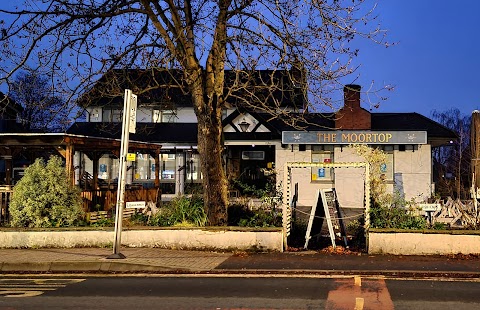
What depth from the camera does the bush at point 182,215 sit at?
13828 millimetres

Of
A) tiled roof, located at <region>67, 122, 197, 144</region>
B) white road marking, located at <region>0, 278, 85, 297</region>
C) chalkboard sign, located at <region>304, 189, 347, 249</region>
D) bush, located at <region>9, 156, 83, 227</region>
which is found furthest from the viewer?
tiled roof, located at <region>67, 122, 197, 144</region>

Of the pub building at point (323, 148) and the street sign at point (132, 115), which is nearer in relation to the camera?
the street sign at point (132, 115)

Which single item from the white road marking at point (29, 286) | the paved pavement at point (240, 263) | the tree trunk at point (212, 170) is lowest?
the white road marking at point (29, 286)

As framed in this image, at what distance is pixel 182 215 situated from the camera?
46.0 ft

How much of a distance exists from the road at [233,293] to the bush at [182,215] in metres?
3.68

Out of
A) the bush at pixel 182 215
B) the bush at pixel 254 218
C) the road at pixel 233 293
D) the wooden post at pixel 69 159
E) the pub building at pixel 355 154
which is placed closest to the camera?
the road at pixel 233 293

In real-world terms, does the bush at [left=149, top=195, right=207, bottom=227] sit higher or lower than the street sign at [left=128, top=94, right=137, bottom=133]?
lower

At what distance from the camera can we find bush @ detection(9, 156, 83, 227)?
1407 centimetres

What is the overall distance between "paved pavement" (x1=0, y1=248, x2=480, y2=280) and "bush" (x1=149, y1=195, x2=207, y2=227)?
4.47 feet

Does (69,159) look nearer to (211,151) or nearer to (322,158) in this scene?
(211,151)

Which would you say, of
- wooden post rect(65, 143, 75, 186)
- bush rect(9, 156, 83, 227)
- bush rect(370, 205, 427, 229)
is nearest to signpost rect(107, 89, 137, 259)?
bush rect(9, 156, 83, 227)

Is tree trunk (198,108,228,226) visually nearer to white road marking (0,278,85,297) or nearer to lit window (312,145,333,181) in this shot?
white road marking (0,278,85,297)

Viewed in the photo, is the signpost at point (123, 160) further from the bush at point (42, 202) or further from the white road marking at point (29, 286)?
the bush at point (42, 202)

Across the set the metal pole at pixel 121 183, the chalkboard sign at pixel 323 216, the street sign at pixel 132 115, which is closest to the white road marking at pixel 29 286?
the metal pole at pixel 121 183
